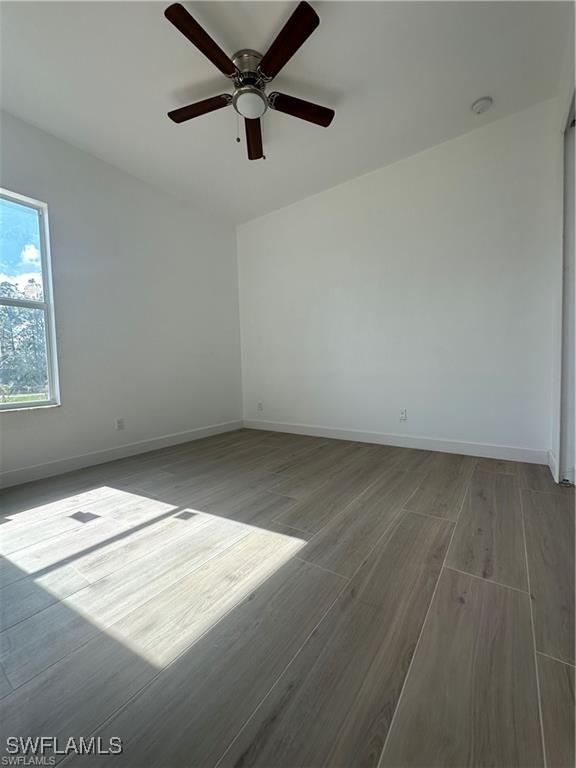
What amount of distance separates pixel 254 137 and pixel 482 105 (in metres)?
1.79

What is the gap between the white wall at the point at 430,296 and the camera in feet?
8.50

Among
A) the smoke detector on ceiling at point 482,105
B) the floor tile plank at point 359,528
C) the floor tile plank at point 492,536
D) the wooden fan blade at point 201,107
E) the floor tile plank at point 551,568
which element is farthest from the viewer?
the smoke detector on ceiling at point 482,105

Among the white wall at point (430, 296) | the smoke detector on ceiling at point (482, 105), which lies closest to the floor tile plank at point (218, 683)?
the white wall at point (430, 296)

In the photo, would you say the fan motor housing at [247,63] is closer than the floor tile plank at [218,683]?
No

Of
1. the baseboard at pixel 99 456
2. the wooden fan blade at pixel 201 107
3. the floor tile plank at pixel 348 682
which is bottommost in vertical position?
the floor tile plank at pixel 348 682

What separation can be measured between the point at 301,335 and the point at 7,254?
287cm

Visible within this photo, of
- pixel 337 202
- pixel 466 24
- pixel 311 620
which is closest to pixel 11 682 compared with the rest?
pixel 311 620

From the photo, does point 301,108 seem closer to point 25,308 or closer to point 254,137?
point 254,137

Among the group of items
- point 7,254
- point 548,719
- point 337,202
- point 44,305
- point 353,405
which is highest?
point 337,202

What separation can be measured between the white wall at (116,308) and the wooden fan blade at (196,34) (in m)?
1.80

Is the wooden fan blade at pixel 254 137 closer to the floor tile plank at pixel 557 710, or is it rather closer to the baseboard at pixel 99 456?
the baseboard at pixel 99 456

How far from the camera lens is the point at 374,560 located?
144 cm

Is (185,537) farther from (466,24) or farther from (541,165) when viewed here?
(541,165)

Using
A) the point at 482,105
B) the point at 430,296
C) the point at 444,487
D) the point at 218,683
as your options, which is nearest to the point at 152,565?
the point at 218,683
